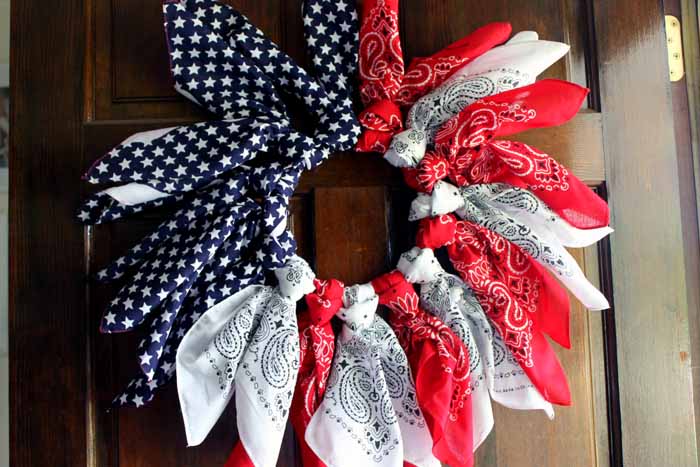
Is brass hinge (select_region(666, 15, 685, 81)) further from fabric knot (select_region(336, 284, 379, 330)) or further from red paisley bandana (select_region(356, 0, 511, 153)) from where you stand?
fabric knot (select_region(336, 284, 379, 330))

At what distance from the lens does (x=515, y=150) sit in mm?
561

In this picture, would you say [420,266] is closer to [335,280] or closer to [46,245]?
[335,280]

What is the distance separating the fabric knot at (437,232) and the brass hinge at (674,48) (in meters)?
0.37

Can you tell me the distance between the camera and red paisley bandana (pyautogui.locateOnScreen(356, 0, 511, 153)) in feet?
1.87

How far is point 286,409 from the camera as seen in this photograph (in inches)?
20.4

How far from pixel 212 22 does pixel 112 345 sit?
0.36 metres

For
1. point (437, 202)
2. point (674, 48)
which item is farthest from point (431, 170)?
point (674, 48)

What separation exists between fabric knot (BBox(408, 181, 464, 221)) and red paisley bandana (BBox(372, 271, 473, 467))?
7 cm

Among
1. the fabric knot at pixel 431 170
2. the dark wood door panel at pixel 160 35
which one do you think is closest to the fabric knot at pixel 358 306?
the fabric knot at pixel 431 170

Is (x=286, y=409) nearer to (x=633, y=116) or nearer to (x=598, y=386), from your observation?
(x=598, y=386)

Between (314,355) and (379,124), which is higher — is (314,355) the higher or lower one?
the lower one

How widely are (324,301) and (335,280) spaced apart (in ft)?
0.09

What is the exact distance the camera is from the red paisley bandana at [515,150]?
1.81 ft

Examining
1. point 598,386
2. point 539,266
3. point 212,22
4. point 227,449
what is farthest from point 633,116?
point 227,449
